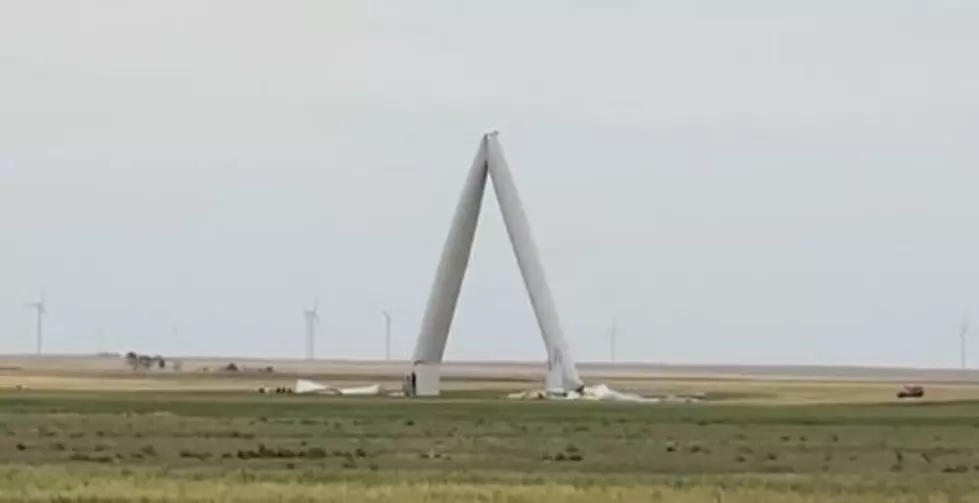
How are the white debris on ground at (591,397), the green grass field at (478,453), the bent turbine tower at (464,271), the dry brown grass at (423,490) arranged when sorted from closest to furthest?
the dry brown grass at (423,490), the green grass field at (478,453), the white debris on ground at (591,397), the bent turbine tower at (464,271)

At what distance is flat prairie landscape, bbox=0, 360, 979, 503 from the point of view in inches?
1330

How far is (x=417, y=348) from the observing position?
86.8 m

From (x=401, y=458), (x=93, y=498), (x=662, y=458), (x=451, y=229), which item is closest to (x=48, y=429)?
(x=401, y=458)

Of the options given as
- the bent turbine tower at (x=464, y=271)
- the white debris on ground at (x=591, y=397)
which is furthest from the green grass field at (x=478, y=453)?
the bent turbine tower at (x=464, y=271)

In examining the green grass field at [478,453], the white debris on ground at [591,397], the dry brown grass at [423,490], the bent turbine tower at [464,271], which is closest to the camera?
the dry brown grass at [423,490]

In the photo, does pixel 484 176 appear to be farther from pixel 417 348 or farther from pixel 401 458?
pixel 401 458

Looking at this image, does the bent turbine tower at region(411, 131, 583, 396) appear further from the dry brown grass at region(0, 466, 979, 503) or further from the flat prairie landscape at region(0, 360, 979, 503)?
the dry brown grass at region(0, 466, 979, 503)

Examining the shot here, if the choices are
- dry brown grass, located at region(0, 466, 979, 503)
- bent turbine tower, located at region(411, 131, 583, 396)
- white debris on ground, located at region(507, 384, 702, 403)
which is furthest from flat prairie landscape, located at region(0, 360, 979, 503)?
bent turbine tower, located at region(411, 131, 583, 396)

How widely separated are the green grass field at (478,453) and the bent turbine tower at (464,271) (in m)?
12.4

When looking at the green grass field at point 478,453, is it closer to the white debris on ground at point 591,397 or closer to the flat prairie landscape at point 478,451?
the flat prairie landscape at point 478,451

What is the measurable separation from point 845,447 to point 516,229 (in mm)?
38636

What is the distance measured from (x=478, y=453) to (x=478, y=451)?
29.6 inches

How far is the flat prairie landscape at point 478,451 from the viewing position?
33.8 m

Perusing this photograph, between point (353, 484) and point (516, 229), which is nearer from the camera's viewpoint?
point (353, 484)
